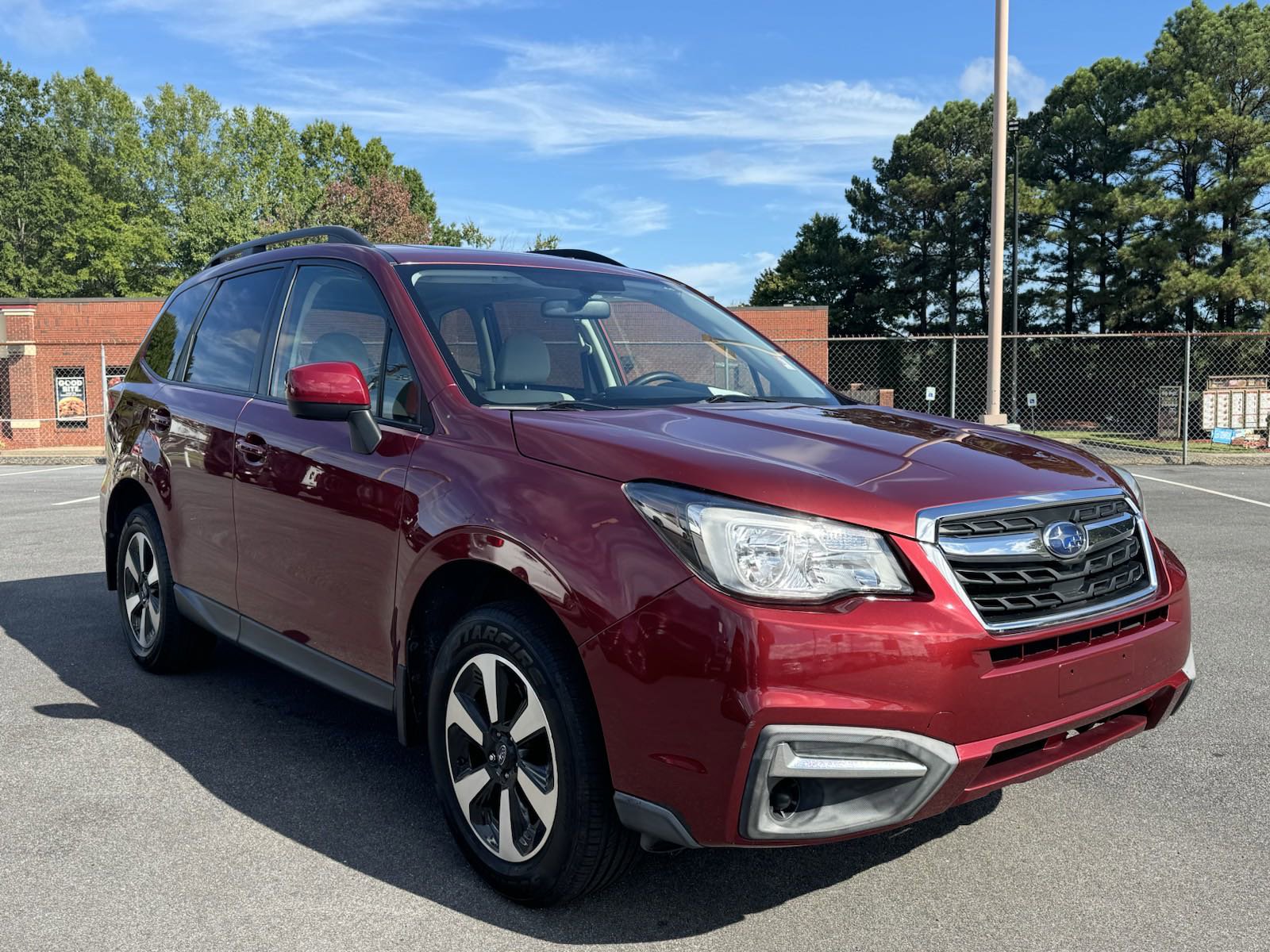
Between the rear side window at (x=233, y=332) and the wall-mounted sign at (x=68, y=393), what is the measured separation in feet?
92.4

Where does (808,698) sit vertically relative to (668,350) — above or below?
below

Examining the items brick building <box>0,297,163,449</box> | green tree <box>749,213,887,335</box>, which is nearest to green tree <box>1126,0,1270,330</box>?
green tree <box>749,213,887,335</box>

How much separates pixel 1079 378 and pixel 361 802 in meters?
39.0

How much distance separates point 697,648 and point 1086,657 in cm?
98

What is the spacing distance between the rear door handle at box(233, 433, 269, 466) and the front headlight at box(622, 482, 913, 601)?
1.95m

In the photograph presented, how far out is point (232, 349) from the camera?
4.40 metres

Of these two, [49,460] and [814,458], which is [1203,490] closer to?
[814,458]

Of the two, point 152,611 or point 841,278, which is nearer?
point 152,611

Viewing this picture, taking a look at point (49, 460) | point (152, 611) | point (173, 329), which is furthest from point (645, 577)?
point (49, 460)

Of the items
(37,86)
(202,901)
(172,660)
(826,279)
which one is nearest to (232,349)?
(172,660)

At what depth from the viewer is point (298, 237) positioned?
176 inches

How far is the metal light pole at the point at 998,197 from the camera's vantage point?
1216cm

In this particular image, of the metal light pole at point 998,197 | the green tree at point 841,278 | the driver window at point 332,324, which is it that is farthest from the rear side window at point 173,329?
the green tree at point 841,278

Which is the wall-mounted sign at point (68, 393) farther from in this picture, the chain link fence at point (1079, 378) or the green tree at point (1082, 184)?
the green tree at point (1082, 184)
